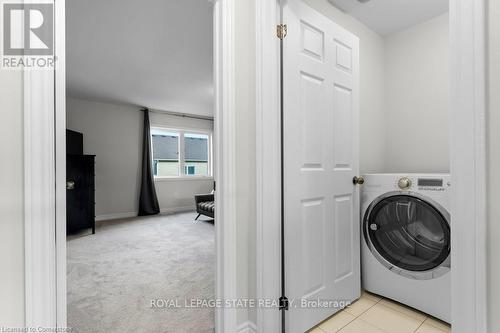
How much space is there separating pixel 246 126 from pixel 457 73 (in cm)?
91

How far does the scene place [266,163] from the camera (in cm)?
126

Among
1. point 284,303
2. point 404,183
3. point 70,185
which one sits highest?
point 404,183

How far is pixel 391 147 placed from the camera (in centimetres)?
244

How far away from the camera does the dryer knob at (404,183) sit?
62.1 inches

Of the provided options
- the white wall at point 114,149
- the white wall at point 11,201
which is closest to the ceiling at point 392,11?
the white wall at point 11,201

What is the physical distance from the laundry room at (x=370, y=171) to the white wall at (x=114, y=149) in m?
4.53

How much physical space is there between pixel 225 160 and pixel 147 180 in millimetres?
4396

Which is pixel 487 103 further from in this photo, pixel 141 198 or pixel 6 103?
pixel 141 198

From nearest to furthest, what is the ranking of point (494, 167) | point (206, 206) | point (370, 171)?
point (494, 167), point (370, 171), point (206, 206)

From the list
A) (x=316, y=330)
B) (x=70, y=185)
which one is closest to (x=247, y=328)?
(x=316, y=330)

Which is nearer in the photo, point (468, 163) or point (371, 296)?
point (468, 163)

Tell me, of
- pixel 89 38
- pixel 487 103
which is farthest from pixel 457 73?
pixel 89 38

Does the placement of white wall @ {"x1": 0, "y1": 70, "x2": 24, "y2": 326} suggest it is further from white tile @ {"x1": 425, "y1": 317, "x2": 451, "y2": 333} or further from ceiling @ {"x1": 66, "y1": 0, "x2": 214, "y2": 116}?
white tile @ {"x1": 425, "y1": 317, "x2": 451, "y2": 333}

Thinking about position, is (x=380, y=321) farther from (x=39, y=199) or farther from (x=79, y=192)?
(x=79, y=192)
